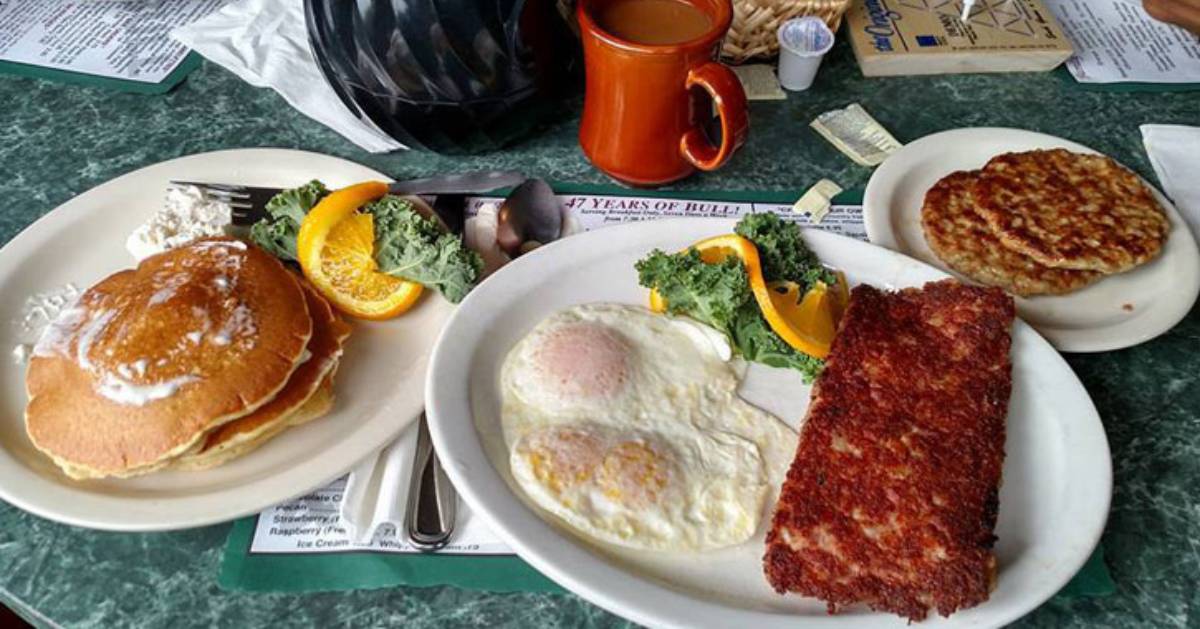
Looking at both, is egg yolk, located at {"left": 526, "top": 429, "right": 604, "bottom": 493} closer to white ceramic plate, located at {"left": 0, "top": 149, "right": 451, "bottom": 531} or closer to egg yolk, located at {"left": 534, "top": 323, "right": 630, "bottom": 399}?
egg yolk, located at {"left": 534, "top": 323, "right": 630, "bottom": 399}

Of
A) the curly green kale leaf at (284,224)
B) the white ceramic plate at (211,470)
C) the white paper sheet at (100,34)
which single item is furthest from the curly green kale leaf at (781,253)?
the white paper sheet at (100,34)

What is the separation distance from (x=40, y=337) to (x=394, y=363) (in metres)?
0.56

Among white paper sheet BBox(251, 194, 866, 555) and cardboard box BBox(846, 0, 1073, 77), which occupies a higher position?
cardboard box BBox(846, 0, 1073, 77)

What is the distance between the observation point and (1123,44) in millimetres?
2115

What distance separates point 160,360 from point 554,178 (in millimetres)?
835

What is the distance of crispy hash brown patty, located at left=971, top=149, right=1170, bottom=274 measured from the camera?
4.80 ft

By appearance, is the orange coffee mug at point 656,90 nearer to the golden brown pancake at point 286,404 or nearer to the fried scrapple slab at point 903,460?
the fried scrapple slab at point 903,460

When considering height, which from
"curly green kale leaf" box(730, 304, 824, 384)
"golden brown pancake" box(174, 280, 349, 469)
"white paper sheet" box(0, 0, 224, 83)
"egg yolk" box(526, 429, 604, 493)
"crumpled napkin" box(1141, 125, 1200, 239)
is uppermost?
"white paper sheet" box(0, 0, 224, 83)

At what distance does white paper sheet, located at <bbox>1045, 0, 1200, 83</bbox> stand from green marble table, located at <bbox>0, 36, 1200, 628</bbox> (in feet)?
0.22

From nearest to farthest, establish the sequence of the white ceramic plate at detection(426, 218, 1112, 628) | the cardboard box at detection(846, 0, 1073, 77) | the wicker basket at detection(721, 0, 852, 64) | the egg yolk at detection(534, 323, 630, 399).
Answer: the white ceramic plate at detection(426, 218, 1112, 628), the egg yolk at detection(534, 323, 630, 399), the wicker basket at detection(721, 0, 852, 64), the cardboard box at detection(846, 0, 1073, 77)

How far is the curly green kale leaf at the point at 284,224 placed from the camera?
4.58 feet

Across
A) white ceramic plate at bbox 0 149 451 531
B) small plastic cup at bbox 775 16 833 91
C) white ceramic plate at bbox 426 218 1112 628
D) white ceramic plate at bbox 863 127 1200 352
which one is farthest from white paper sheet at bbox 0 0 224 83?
white ceramic plate at bbox 863 127 1200 352

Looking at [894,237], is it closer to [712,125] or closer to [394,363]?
[712,125]

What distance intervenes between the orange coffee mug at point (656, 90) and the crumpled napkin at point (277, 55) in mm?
468
